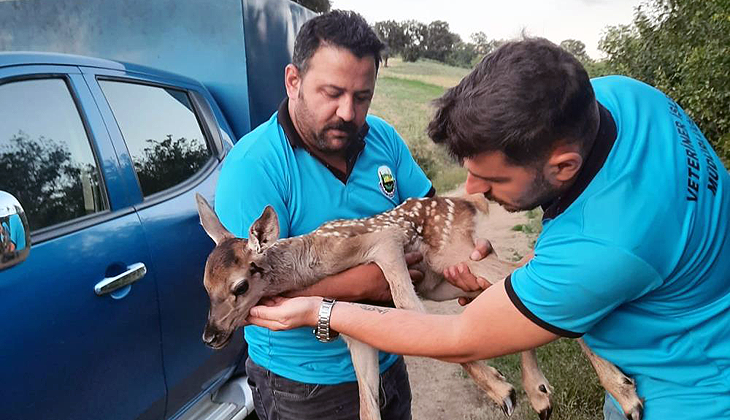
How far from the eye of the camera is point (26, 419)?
2492 millimetres

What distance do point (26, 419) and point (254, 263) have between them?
1.08 m

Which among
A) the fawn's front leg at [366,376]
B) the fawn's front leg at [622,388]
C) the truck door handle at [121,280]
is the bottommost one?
the fawn's front leg at [366,376]

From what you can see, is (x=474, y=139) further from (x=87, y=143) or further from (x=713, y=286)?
(x=87, y=143)

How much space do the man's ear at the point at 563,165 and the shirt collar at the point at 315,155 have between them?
112cm

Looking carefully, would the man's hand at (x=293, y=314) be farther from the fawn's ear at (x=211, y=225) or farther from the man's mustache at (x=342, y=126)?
the man's mustache at (x=342, y=126)

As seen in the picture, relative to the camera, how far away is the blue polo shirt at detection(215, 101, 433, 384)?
2.52 metres

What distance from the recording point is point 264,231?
8.54 ft

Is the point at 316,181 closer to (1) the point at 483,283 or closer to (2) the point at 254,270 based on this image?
(2) the point at 254,270

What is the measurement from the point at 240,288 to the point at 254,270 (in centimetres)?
11

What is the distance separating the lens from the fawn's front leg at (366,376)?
2.68 m

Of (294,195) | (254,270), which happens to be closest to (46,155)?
(254,270)

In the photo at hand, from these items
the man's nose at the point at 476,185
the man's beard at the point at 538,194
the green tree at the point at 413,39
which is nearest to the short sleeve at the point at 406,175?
the man's nose at the point at 476,185

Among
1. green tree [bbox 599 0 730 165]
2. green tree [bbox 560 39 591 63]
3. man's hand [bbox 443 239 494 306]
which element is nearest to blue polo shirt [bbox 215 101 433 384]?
man's hand [bbox 443 239 494 306]

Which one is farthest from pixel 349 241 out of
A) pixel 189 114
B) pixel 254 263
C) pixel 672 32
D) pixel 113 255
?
pixel 672 32
